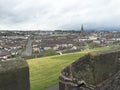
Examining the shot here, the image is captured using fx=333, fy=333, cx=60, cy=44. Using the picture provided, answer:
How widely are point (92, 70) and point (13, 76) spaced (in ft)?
5.54

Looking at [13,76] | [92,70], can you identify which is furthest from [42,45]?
[13,76]

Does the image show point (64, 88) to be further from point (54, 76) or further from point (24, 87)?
point (54, 76)

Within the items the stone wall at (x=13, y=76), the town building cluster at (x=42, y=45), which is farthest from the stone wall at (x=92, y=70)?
the town building cluster at (x=42, y=45)

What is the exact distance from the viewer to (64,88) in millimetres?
5445

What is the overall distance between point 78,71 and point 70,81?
0.24 m

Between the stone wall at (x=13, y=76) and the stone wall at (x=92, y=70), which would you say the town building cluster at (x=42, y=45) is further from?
the stone wall at (x=13, y=76)

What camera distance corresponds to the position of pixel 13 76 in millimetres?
3680

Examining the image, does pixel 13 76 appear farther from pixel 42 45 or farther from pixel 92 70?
pixel 42 45

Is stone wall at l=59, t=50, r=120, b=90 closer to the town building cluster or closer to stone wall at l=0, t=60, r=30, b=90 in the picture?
stone wall at l=0, t=60, r=30, b=90

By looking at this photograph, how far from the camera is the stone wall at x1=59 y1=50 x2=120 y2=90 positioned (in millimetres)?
4922

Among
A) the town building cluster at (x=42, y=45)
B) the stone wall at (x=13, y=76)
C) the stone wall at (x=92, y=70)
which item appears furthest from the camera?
the town building cluster at (x=42, y=45)

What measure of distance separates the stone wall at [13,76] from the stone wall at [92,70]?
53.5 inches

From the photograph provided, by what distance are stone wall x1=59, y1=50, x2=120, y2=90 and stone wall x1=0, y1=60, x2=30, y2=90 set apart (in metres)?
1.36

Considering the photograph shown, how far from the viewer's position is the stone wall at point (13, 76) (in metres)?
3.65
